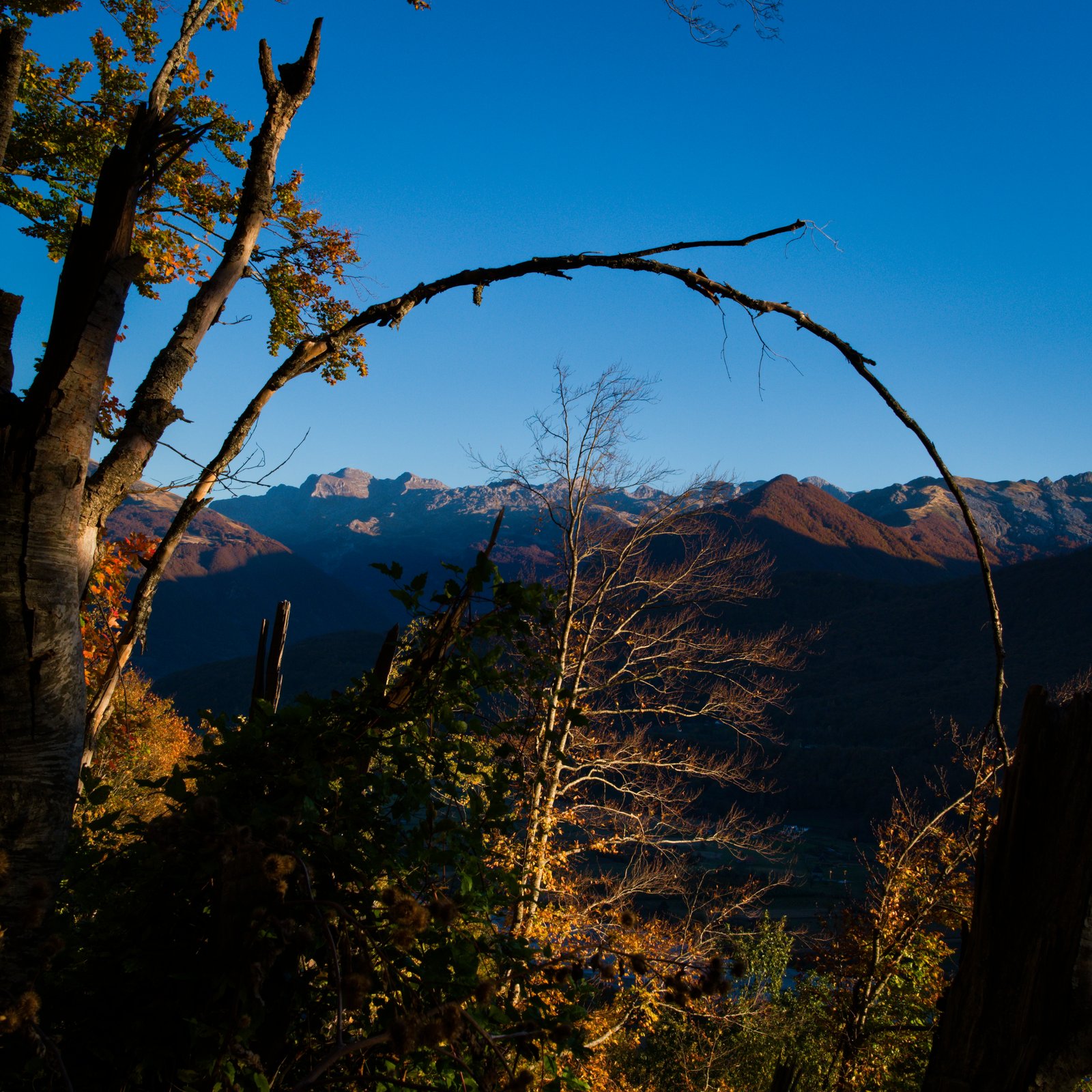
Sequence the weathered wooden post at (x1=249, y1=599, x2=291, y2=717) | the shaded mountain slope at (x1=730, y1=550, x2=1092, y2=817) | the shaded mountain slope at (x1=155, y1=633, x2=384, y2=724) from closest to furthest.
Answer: the weathered wooden post at (x1=249, y1=599, x2=291, y2=717)
the shaded mountain slope at (x1=730, y1=550, x2=1092, y2=817)
the shaded mountain slope at (x1=155, y1=633, x2=384, y2=724)

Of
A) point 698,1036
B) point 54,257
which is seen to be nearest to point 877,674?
point 698,1036

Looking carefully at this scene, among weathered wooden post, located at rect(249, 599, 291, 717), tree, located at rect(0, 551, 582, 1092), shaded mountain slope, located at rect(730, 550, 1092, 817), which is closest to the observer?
tree, located at rect(0, 551, 582, 1092)

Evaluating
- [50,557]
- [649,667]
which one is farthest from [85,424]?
[649,667]

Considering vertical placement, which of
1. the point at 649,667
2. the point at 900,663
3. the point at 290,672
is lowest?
the point at 290,672

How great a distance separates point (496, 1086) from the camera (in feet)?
4.93

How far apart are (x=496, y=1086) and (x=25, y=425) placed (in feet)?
6.42

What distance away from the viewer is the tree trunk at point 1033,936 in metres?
1.11

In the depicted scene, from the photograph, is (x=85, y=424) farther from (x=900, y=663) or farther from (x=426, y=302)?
(x=900, y=663)

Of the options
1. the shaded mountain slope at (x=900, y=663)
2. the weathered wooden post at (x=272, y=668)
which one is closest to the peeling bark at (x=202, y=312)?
the weathered wooden post at (x=272, y=668)

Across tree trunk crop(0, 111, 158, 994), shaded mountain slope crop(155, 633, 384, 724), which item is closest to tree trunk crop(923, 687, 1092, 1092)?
tree trunk crop(0, 111, 158, 994)

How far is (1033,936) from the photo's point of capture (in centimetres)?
117

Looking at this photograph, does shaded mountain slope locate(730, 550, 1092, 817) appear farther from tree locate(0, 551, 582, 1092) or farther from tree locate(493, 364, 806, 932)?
tree locate(0, 551, 582, 1092)

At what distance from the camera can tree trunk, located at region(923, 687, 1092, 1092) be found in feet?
3.65

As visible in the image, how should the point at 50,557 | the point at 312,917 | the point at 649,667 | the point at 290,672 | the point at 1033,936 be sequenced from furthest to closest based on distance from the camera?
the point at 290,672 < the point at 649,667 < the point at 50,557 < the point at 312,917 < the point at 1033,936
